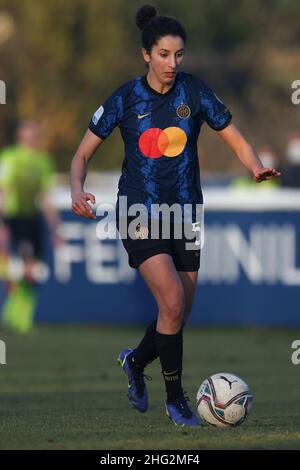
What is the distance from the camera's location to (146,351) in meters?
9.53

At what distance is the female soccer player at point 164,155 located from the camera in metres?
9.02

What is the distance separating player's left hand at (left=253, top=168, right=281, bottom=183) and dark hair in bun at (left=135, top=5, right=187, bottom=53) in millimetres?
904

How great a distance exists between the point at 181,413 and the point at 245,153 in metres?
1.61

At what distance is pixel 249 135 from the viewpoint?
151ft

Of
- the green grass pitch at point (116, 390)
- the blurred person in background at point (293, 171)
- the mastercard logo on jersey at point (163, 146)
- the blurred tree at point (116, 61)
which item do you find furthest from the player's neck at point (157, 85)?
the blurred tree at point (116, 61)

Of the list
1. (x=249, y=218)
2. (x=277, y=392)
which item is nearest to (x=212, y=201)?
(x=249, y=218)

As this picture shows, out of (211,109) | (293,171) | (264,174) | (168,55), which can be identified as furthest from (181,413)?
(293,171)

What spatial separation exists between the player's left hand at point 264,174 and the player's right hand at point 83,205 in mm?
975

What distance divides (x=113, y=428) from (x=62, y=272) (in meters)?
10.6

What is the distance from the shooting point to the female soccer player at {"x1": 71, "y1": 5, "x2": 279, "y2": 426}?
902cm

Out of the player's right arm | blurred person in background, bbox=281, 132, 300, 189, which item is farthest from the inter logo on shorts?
blurred person in background, bbox=281, 132, 300, 189

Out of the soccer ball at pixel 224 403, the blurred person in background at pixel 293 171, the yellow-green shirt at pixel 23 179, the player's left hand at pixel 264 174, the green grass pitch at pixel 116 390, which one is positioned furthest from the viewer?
the blurred person in background at pixel 293 171

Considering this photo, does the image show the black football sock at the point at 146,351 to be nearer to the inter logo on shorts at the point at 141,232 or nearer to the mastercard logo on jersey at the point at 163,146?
the inter logo on shorts at the point at 141,232

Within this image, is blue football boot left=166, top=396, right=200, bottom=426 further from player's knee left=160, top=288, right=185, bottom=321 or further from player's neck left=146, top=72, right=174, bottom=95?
player's neck left=146, top=72, right=174, bottom=95
